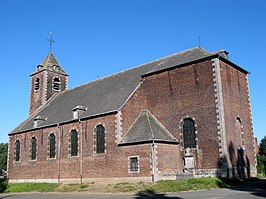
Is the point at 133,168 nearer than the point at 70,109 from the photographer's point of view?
Yes

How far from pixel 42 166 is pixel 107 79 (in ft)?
34.0

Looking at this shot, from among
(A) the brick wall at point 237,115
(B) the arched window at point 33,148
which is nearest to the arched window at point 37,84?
(B) the arched window at point 33,148

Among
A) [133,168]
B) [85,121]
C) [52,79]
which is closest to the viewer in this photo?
[133,168]

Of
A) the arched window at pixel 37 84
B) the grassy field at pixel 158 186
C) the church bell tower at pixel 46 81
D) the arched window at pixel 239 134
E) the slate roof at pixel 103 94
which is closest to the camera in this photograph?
the grassy field at pixel 158 186

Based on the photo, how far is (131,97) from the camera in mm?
25422

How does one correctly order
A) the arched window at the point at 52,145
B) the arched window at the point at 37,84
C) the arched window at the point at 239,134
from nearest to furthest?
1. the arched window at the point at 239,134
2. the arched window at the point at 52,145
3. the arched window at the point at 37,84

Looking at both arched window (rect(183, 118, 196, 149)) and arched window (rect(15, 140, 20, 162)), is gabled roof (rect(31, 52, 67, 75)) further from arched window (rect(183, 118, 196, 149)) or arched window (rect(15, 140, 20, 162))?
arched window (rect(183, 118, 196, 149))

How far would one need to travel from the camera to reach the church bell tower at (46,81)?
38781 millimetres

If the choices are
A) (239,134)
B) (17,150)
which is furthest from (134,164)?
(17,150)

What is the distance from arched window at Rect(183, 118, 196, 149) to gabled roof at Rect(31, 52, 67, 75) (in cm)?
2216

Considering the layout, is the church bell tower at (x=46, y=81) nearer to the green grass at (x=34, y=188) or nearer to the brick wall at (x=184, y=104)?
the green grass at (x=34, y=188)

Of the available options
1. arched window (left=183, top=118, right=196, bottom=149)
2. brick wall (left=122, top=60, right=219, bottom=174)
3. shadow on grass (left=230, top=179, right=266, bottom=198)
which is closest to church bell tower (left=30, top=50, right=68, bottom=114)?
brick wall (left=122, top=60, right=219, bottom=174)

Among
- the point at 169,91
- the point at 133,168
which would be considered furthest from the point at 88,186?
the point at 169,91

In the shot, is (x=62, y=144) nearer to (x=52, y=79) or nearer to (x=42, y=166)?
(x=42, y=166)
